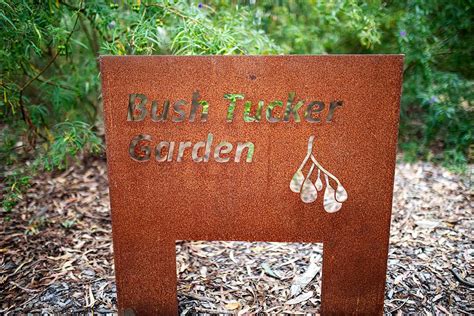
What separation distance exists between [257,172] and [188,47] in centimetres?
98

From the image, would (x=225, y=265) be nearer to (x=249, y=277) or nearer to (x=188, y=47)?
(x=249, y=277)

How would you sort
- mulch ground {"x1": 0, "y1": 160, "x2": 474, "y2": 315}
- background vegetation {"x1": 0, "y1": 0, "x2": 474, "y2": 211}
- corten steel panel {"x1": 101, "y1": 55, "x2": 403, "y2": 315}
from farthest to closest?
background vegetation {"x1": 0, "y1": 0, "x2": 474, "y2": 211} → mulch ground {"x1": 0, "y1": 160, "x2": 474, "y2": 315} → corten steel panel {"x1": 101, "y1": 55, "x2": 403, "y2": 315}

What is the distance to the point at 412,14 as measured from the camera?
3537 millimetres

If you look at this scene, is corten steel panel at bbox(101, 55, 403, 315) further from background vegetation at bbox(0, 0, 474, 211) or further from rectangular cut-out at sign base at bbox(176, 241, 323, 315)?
background vegetation at bbox(0, 0, 474, 211)

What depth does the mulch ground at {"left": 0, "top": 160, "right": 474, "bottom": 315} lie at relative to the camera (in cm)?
224

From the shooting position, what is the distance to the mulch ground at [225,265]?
2236mm

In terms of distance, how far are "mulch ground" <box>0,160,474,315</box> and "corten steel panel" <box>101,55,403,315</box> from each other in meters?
0.35

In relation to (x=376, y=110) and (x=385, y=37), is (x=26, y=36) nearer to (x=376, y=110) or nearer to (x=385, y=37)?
(x=376, y=110)

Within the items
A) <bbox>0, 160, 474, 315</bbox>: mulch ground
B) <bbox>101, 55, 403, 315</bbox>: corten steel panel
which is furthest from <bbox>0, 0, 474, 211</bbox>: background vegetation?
<bbox>101, 55, 403, 315</bbox>: corten steel panel

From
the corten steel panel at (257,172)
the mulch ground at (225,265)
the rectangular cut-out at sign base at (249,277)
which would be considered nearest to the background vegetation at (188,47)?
the mulch ground at (225,265)

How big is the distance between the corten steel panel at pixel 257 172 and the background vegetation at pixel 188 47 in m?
0.65

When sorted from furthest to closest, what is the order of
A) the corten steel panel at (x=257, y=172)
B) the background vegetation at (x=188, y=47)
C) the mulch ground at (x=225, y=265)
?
the background vegetation at (x=188, y=47), the mulch ground at (x=225, y=265), the corten steel panel at (x=257, y=172)

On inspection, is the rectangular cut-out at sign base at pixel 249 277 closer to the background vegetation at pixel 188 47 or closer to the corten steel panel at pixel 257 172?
the corten steel panel at pixel 257 172

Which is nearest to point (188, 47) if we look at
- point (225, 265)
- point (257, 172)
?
point (257, 172)
